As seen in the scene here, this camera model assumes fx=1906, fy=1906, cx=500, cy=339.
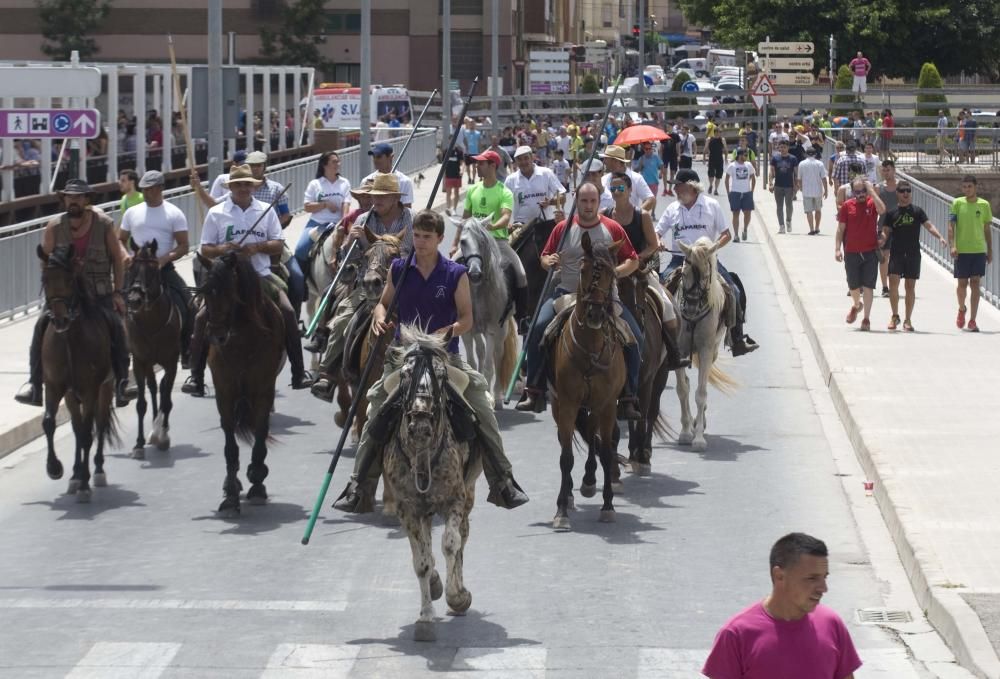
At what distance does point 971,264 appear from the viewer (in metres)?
23.8

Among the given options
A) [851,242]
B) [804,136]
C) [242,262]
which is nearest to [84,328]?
[242,262]

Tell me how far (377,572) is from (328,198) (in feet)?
30.4

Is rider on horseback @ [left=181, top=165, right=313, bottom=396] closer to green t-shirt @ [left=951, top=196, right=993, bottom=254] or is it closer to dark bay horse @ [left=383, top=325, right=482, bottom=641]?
dark bay horse @ [left=383, top=325, right=482, bottom=641]

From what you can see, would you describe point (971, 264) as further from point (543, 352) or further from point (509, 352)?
point (543, 352)

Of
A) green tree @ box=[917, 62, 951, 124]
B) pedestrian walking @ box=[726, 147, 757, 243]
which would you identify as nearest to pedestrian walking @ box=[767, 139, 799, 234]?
pedestrian walking @ box=[726, 147, 757, 243]

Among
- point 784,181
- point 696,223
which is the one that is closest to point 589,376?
point 696,223

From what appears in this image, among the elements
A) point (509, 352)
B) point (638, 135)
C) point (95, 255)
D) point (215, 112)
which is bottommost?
point (509, 352)

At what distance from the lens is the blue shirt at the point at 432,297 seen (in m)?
10.9

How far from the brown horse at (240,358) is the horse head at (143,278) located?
208cm

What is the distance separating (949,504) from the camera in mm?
13047

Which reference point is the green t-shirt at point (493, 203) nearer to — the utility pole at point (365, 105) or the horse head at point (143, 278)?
the horse head at point (143, 278)

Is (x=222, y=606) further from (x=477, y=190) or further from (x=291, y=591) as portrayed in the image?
(x=477, y=190)

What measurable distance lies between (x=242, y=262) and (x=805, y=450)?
17.7ft

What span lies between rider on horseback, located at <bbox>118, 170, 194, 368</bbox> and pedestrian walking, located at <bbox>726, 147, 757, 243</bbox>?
21.5 m
